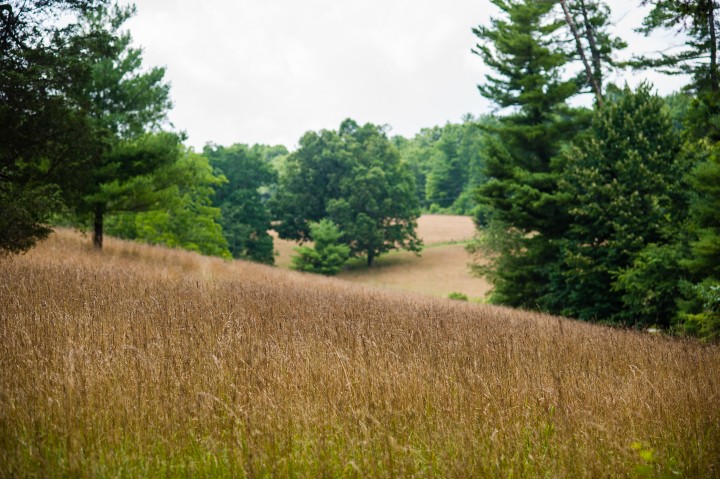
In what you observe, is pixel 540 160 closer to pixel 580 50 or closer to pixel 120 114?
pixel 580 50

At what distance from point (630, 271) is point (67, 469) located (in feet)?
45.3

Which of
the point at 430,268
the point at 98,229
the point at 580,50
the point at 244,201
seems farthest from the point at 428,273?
the point at 98,229

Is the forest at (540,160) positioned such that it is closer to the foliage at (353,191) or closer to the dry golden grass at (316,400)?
the dry golden grass at (316,400)

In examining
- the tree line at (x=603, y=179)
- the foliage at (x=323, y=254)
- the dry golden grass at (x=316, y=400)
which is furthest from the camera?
the foliage at (x=323, y=254)

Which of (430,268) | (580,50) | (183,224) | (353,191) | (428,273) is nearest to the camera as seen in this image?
(580,50)

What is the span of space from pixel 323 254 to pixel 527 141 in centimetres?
2406

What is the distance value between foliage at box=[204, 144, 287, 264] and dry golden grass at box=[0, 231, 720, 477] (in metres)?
38.9

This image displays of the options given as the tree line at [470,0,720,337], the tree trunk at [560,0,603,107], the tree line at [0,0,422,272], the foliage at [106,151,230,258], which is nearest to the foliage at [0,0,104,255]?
the tree line at [0,0,422,272]

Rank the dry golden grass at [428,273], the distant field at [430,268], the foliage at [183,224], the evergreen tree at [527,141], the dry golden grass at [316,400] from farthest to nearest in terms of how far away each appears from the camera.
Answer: the distant field at [430,268], the dry golden grass at [428,273], the foliage at [183,224], the evergreen tree at [527,141], the dry golden grass at [316,400]

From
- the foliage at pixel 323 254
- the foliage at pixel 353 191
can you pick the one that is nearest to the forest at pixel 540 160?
the foliage at pixel 323 254

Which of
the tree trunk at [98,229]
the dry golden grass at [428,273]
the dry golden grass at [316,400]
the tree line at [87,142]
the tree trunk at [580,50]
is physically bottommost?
the dry golden grass at [428,273]

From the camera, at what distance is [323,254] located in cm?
4081

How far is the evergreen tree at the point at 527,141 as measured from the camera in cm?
1852

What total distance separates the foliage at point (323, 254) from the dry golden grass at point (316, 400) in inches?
1334
